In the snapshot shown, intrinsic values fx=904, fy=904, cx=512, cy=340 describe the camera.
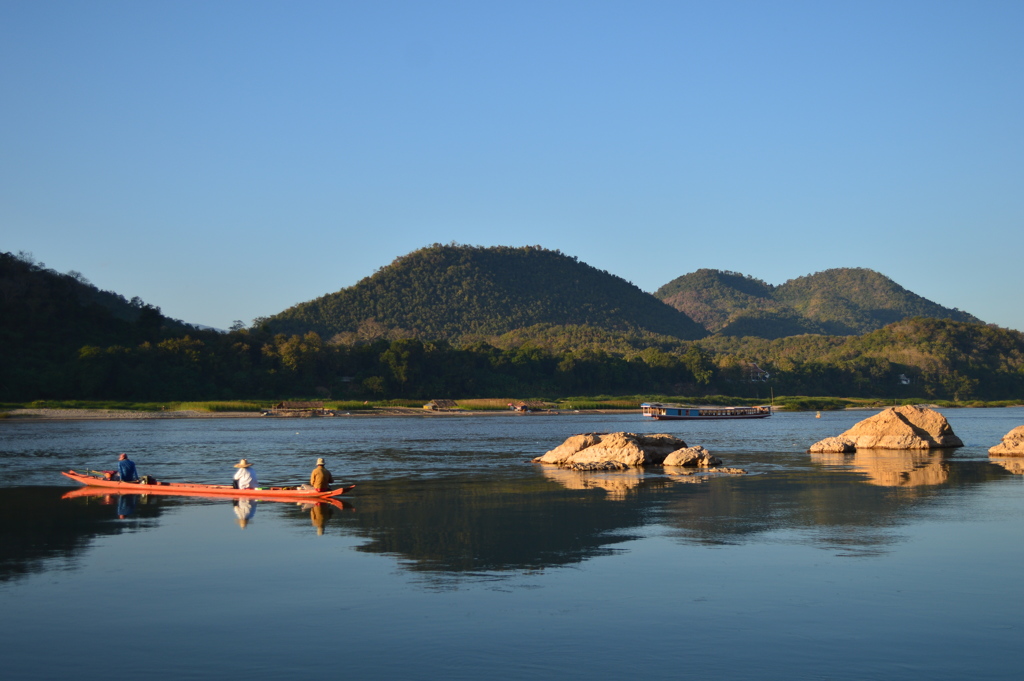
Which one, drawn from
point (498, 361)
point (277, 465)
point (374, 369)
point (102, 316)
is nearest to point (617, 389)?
point (498, 361)

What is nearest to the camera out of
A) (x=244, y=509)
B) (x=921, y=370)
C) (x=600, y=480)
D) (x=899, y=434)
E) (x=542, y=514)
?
(x=542, y=514)

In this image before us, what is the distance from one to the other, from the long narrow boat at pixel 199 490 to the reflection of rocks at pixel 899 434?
27878mm

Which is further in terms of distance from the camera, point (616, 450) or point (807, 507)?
point (616, 450)

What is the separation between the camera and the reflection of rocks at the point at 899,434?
4497 centimetres

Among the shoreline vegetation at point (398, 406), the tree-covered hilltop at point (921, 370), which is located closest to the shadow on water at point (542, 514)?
the shoreline vegetation at point (398, 406)

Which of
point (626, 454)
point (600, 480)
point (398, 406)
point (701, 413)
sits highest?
point (626, 454)

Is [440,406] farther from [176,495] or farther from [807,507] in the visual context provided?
[807,507]

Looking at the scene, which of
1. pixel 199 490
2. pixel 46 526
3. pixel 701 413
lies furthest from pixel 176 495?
pixel 701 413

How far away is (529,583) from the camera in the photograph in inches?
596

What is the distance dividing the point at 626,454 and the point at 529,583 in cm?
2250

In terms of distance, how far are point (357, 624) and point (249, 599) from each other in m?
2.52

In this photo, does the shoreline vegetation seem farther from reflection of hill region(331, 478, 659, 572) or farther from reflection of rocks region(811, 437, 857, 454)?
reflection of hill region(331, 478, 659, 572)

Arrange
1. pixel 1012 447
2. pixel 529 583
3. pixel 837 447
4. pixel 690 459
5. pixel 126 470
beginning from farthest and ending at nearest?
1. pixel 837 447
2. pixel 1012 447
3. pixel 690 459
4. pixel 126 470
5. pixel 529 583

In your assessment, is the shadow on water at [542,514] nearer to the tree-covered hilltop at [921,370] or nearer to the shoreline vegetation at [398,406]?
the shoreline vegetation at [398,406]
